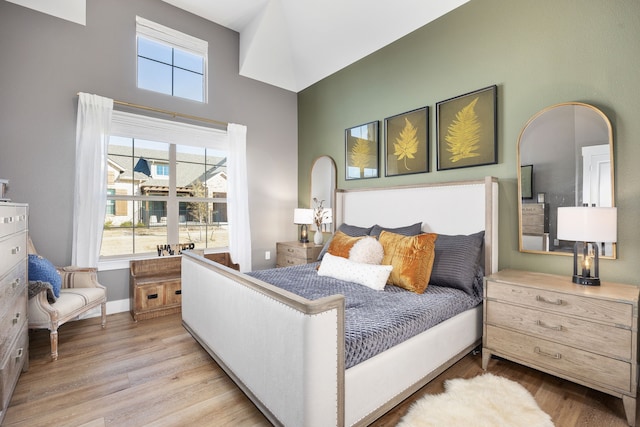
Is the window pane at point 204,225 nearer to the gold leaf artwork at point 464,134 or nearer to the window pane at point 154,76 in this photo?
the window pane at point 154,76

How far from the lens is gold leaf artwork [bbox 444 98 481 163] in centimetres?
270

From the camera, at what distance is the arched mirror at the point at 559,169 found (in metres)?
2.05

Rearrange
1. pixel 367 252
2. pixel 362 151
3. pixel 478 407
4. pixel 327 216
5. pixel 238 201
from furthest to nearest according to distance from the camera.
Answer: pixel 327 216, pixel 238 201, pixel 362 151, pixel 367 252, pixel 478 407

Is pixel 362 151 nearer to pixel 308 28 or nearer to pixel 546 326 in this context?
pixel 308 28

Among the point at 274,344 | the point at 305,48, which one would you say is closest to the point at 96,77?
the point at 305,48

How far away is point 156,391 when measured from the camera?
1.88 meters

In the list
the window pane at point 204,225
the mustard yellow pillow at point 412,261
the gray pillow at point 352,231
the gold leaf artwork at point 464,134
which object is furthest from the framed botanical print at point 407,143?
the window pane at point 204,225

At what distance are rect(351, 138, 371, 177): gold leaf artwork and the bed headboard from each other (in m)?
0.34

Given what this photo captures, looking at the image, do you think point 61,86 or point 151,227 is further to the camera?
point 151,227

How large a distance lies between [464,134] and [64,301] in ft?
12.3

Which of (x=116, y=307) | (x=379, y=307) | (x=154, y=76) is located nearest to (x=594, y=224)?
(x=379, y=307)

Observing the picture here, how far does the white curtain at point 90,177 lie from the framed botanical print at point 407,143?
3.01 metres

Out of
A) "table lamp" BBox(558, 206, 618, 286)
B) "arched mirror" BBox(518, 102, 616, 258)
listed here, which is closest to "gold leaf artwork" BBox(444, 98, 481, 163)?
"arched mirror" BBox(518, 102, 616, 258)

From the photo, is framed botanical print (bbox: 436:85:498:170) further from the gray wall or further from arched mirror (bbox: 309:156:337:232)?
the gray wall
